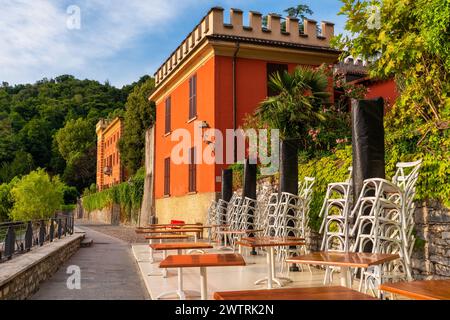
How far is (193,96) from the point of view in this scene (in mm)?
16516

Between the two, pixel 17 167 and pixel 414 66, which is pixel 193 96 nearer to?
pixel 414 66

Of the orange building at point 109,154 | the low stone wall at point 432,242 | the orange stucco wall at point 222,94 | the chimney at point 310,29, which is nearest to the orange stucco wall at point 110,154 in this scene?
the orange building at point 109,154

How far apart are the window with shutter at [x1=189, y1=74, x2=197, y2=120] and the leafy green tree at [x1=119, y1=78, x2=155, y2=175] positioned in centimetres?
1353

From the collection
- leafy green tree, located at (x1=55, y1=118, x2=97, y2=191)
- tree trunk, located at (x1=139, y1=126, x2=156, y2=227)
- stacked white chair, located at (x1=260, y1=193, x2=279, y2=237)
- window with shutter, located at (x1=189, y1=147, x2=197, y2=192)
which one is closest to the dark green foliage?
leafy green tree, located at (x1=55, y1=118, x2=97, y2=191)

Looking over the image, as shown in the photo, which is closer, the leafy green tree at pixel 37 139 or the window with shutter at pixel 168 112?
the window with shutter at pixel 168 112

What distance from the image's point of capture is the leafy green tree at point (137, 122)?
98.8 ft

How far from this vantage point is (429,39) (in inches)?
249

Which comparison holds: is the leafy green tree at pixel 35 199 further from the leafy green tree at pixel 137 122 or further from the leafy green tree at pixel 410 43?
the leafy green tree at pixel 137 122

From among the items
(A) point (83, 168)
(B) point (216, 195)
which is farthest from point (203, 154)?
(A) point (83, 168)

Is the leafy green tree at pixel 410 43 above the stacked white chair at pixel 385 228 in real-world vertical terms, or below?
above

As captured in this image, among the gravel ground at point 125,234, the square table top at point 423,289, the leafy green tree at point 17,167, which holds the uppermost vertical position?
the leafy green tree at point 17,167

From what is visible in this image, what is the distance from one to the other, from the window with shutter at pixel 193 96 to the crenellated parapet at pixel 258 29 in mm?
998
